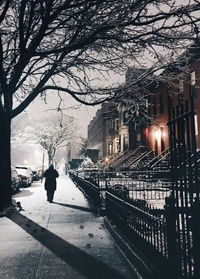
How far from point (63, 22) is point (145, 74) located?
10.8 feet

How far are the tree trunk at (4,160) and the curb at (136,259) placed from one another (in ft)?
17.0

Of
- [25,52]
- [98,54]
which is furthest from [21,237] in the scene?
[98,54]

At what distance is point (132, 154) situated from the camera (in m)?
26.7

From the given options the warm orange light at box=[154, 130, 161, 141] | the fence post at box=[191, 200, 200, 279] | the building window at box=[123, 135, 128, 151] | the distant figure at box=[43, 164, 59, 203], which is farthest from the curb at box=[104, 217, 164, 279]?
the building window at box=[123, 135, 128, 151]

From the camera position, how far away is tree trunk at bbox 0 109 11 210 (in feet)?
30.6

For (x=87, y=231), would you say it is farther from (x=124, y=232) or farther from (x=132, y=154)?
(x=132, y=154)

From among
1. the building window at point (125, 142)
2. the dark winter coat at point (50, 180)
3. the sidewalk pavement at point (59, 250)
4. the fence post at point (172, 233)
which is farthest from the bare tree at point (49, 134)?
the fence post at point (172, 233)

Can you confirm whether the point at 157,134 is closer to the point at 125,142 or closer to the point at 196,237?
the point at 125,142

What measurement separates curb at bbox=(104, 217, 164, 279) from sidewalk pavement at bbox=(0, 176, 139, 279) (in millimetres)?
107

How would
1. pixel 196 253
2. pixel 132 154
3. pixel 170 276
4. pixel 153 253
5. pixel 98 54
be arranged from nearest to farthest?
pixel 196 253
pixel 170 276
pixel 153 253
pixel 98 54
pixel 132 154

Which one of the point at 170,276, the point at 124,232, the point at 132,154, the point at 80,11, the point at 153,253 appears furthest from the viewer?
the point at 132,154

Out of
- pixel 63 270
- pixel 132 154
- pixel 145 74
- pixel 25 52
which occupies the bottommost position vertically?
pixel 63 270

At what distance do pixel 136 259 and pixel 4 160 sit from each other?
695 cm

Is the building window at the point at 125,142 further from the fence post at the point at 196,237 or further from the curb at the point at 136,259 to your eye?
the fence post at the point at 196,237
